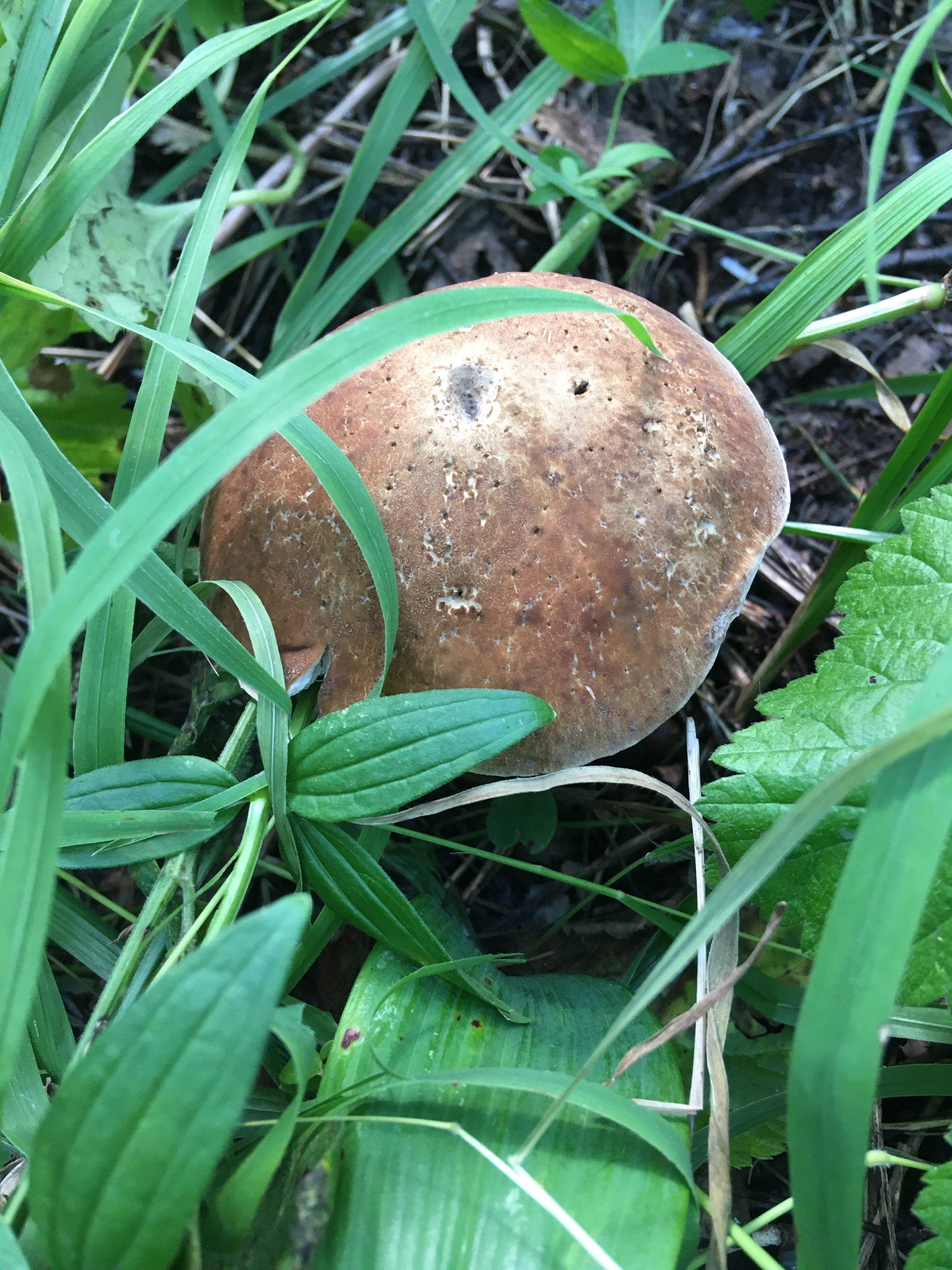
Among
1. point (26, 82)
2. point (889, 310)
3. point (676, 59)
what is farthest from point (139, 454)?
point (676, 59)

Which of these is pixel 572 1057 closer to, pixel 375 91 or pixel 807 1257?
pixel 807 1257

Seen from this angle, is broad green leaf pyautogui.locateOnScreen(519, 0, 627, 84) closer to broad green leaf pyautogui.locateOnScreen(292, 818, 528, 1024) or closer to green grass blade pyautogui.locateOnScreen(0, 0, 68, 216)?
green grass blade pyautogui.locateOnScreen(0, 0, 68, 216)

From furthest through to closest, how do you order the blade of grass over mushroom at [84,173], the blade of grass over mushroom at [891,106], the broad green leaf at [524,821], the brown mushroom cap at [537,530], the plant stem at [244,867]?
1. the broad green leaf at [524,821]
2. the blade of grass over mushroom at [84,173]
3. the brown mushroom cap at [537,530]
4. the plant stem at [244,867]
5. the blade of grass over mushroom at [891,106]

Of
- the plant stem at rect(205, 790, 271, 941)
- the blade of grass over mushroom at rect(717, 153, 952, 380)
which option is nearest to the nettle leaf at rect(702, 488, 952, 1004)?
the blade of grass over mushroom at rect(717, 153, 952, 380)

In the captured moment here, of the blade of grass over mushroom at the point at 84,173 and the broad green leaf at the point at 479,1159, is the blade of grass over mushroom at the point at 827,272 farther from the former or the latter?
the broad green leaf at the point at 479,1159

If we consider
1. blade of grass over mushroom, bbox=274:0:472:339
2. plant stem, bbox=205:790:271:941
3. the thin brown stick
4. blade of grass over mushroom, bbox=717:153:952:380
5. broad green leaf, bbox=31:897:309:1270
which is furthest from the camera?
blade of grass over mushroom, bbox=274:0:472:339

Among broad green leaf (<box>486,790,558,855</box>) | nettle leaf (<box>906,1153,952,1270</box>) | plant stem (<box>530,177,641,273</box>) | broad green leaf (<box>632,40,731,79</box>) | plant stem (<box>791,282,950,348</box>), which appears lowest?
nettle leaf (<box>906,1153,952,1270</box>)

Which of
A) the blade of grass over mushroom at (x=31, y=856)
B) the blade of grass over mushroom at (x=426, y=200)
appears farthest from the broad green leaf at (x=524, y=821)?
the blade of grass over mushroom at (x=426, y=200)
